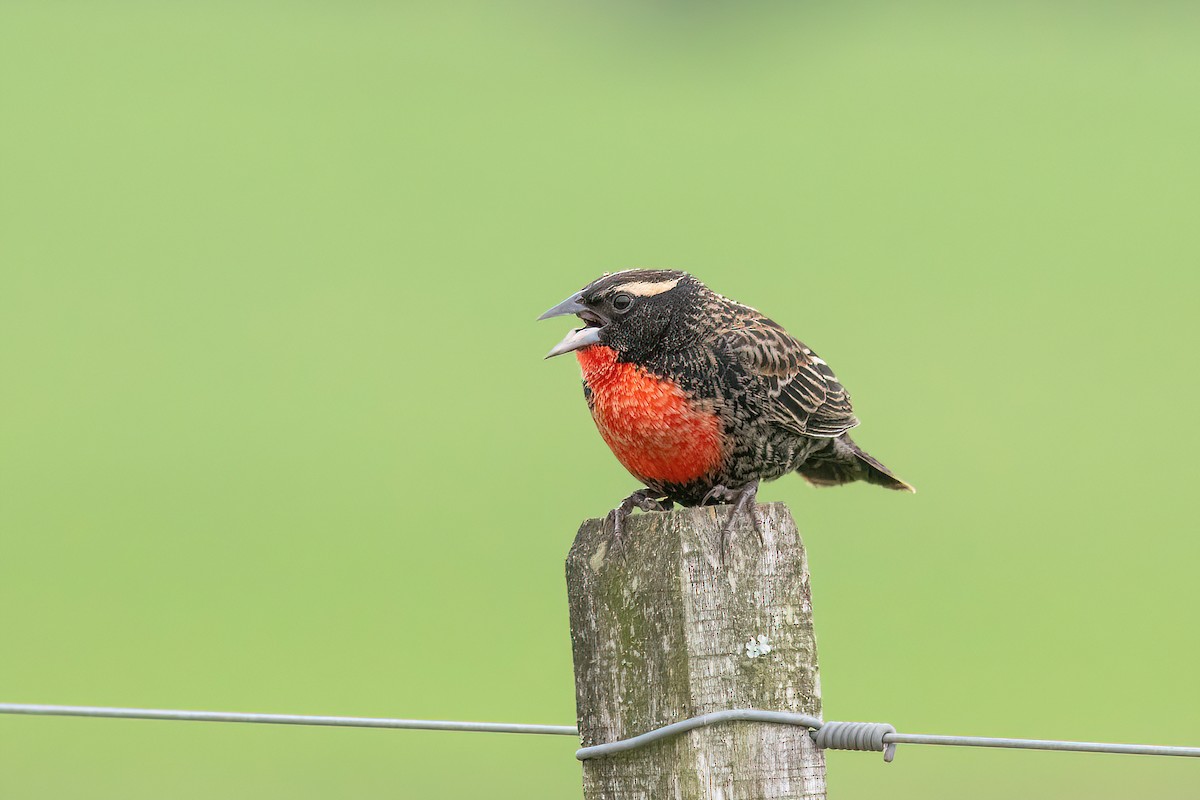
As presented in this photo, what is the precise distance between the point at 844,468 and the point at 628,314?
1.21m

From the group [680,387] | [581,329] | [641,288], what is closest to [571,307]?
[581,329]

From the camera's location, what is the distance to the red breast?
4.04m

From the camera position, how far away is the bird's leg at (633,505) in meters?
3.01

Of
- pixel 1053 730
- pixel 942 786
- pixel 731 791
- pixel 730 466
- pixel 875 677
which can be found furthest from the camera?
pixel 875 677

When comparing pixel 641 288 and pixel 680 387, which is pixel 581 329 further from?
pixel 680 387

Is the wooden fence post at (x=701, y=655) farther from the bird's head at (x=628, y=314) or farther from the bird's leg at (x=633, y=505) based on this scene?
the bird's head at (x=628, y=314)

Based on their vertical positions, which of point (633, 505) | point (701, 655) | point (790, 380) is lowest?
point (701, 655)

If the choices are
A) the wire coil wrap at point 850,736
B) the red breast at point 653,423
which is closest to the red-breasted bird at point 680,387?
the red breast at point 653,423

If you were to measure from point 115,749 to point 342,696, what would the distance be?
1885mm

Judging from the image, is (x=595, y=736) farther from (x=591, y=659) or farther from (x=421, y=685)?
(x=421, y=685)

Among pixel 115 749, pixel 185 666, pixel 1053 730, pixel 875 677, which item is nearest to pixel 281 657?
pixel 185 666

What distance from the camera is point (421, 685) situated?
1394cm

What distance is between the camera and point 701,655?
2.85m

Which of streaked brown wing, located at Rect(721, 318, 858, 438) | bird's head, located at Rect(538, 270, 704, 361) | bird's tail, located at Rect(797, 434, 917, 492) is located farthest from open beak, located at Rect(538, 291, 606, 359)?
bird's tail, located at Rect(797, 434, 917, 492)
